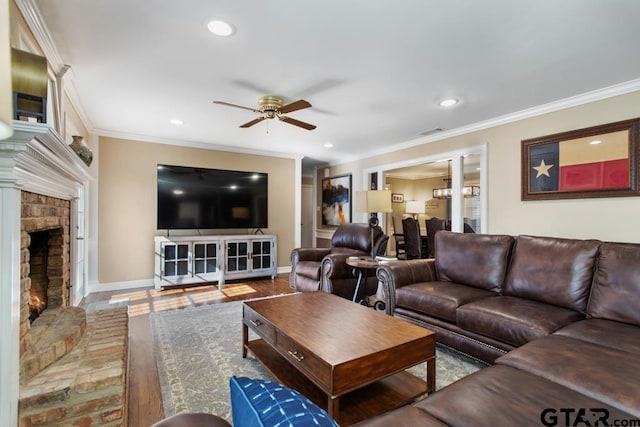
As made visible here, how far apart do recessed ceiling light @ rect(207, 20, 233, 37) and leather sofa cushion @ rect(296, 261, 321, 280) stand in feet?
9.16

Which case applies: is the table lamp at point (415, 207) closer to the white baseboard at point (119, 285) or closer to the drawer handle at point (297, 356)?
the white baseboard at point (119, 285)

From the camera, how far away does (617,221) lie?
2.86 metres

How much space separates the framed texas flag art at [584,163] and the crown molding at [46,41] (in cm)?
437

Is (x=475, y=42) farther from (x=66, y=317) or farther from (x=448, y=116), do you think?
(x=66, y=317)

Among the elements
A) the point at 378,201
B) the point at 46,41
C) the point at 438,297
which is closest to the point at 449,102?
the point at 378,201

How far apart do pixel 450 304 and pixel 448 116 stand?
7.73ft

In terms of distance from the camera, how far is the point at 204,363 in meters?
2.23

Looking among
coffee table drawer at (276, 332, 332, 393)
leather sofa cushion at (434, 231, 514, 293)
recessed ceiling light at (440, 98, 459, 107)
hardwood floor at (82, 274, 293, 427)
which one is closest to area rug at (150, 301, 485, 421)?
hardwood floor at (82, 274, 293, 427)

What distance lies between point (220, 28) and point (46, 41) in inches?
48.0

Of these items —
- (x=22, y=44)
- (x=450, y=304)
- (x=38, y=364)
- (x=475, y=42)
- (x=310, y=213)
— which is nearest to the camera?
(x=38, y=364)

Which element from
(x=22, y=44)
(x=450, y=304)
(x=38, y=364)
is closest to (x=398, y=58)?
(x=450, y=304)

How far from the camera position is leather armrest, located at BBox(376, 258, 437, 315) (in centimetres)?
275

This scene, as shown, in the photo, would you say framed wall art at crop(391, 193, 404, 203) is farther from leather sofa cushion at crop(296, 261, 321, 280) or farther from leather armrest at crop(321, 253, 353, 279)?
leather armrest at crop(321, 253, 353, 279)

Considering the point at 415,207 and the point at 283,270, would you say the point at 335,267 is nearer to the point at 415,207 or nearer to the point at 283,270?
the point at 283,270
